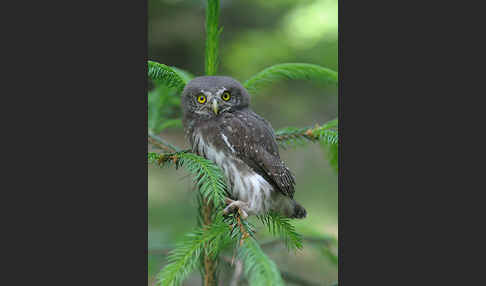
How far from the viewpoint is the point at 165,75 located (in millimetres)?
1451

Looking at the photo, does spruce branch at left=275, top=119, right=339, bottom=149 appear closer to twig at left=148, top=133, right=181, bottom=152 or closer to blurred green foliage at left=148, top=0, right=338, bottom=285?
blurred green foliage at left=148, top=0, right=338, bottom=285

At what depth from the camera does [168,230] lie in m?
1.91

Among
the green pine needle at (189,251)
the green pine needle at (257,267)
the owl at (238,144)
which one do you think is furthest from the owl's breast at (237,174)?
the green pine needle at (257,267)

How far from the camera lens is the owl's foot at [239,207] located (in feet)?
4.42

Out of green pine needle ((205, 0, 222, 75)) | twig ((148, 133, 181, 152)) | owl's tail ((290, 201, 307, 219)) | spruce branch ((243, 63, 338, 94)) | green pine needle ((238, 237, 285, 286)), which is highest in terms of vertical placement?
green pine needle ((205, 0, 222, 75))

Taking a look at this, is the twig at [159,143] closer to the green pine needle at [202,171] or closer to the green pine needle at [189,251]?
the green pine needle at [202,171]

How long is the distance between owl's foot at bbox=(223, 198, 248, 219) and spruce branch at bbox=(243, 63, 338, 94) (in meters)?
0.50

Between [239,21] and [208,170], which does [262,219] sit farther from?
[239,21]

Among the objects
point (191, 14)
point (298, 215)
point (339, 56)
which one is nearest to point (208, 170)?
point (298, 215)

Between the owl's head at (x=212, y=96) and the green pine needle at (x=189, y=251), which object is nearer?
the green pine needle at (x=189, y=251)

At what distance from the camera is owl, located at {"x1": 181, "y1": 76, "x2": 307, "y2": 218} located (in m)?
1.50

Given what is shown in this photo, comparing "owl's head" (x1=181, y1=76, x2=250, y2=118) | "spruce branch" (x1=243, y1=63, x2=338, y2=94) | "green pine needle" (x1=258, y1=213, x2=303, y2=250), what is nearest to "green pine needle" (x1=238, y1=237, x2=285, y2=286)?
"green pine needle" (x1=258, y1=213, x2=303, y2=250)

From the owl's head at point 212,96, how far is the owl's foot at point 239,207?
364 millimetres

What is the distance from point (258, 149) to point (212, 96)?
278 mm
